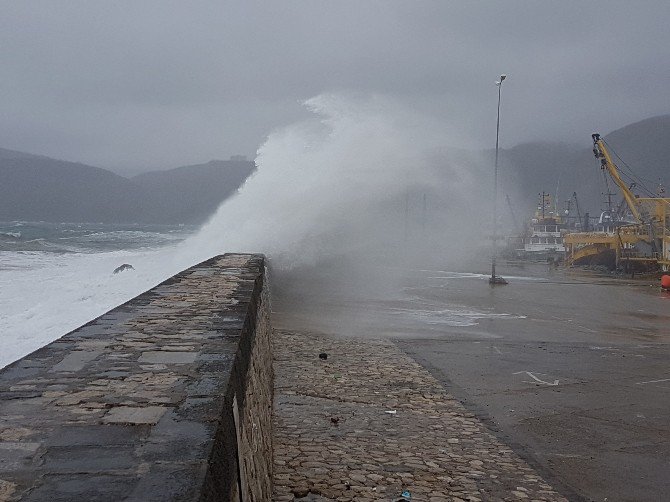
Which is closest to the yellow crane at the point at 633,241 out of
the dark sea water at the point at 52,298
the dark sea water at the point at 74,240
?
the dark sea water at the point at 52,298

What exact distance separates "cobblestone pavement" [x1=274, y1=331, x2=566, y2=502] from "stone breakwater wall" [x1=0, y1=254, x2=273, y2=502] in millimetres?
713

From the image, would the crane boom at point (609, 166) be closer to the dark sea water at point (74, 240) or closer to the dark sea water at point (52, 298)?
the dark sea water at point (52, 298)

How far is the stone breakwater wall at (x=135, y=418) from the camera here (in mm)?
2053

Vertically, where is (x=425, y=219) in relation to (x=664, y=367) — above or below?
above

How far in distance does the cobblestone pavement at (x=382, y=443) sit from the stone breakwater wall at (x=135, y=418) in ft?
2.34

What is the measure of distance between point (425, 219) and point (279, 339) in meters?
49.7

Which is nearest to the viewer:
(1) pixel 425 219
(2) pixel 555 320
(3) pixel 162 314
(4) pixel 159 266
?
(3) pixel 162 314

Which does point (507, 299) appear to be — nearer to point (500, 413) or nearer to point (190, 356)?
point (500, 413)

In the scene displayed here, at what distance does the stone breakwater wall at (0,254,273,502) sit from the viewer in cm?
205

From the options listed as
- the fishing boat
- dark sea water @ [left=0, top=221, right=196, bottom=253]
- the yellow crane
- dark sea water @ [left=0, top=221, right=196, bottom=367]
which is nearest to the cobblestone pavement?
dark sea water @ [left=0, top=221, right=196, bottom=367]

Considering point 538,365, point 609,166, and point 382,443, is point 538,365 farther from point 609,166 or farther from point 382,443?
point 609,166

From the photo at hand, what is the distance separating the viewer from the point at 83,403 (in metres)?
2.81

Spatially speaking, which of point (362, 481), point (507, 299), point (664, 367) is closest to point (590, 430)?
point (362, 481)

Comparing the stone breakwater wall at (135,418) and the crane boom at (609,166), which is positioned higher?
the crane boom at (609,166)
